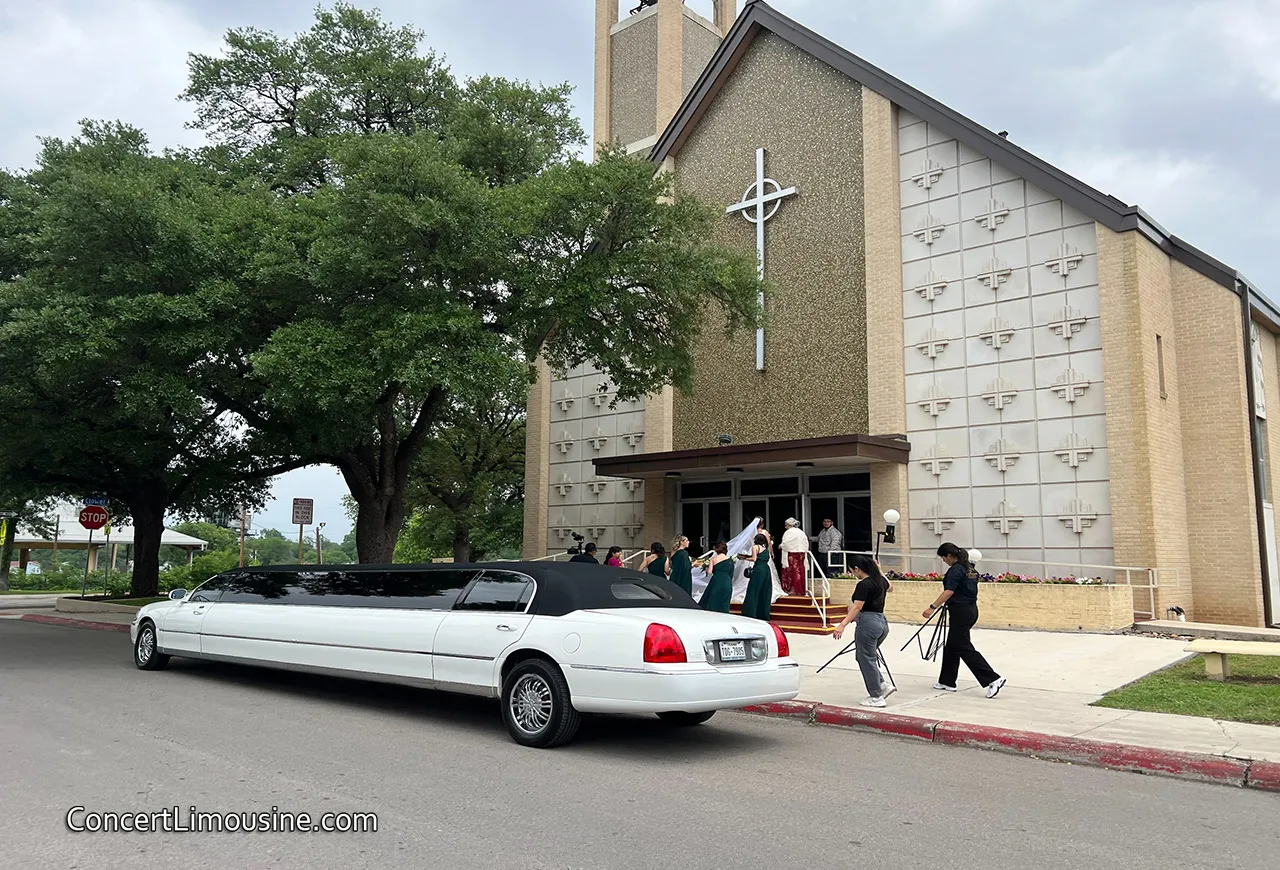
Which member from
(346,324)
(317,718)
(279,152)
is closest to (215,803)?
(317,718)

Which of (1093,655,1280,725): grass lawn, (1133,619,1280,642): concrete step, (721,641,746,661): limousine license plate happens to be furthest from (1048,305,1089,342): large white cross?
(721,641,746,661): limousine license plate

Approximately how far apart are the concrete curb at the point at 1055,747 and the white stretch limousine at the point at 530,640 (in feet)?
3.98

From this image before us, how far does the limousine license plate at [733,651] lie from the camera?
775 centimetres

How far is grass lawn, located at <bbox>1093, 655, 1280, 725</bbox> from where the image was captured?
9.08 metres

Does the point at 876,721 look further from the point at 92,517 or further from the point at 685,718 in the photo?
the point at 92,517

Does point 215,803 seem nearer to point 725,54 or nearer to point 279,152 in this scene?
point 279,152

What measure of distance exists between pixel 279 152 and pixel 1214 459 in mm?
20673

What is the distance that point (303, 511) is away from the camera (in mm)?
18562

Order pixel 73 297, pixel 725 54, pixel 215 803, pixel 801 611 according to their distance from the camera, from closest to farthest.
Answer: pixel 215 803 → pixel 73 297 → pixel 801 611 → pixel 725 54

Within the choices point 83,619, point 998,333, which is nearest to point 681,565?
point 998,333

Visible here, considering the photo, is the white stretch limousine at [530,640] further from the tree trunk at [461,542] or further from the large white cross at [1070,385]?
the tree trunk at [461,542]

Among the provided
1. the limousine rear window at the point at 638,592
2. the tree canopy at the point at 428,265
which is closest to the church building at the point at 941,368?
the tree canopy at the point at 428,265

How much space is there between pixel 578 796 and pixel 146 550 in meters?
25.4

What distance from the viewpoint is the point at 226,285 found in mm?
14625
